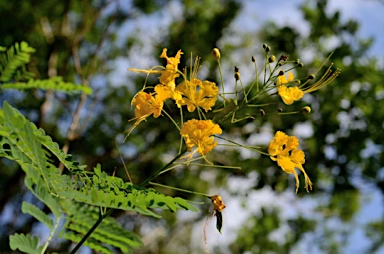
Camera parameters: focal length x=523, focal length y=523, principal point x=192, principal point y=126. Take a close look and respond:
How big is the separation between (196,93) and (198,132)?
0.43 feet

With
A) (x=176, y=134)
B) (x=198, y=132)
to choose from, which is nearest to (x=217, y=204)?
(x=198, y=132)

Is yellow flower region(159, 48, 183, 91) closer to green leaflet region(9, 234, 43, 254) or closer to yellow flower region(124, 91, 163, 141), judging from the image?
yellow flower region(124, 91, 163, 141)

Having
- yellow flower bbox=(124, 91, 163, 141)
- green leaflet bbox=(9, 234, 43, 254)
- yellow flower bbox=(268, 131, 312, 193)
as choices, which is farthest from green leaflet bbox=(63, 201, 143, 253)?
yellow flower bbox=(268, 131, 312, 193)

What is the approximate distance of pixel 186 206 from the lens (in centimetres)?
126

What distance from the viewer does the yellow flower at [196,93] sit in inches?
51.0

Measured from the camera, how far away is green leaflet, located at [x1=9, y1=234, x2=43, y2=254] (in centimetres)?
153

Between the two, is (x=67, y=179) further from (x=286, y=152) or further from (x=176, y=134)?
(x=176, y=134)

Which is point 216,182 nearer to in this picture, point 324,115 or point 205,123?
point 324,115

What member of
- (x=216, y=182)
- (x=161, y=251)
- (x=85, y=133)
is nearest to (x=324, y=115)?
(x=216, y=182)

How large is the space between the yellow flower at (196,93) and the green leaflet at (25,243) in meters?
0.66

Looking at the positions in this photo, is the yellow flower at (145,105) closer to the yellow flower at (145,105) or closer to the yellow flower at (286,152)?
the yellow flower at (145,105)

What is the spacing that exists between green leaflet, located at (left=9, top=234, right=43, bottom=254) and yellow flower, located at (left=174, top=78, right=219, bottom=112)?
66 cm

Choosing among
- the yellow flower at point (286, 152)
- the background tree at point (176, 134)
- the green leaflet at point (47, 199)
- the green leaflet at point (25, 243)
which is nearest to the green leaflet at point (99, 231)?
the green leaflet at point (47, 199)

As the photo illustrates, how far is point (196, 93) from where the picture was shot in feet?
4.29
